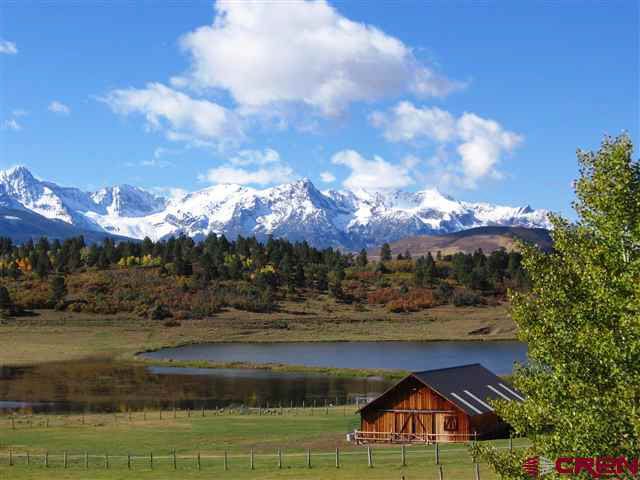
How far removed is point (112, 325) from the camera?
174625 mm

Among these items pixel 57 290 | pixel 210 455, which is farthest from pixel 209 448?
pixel 57 290

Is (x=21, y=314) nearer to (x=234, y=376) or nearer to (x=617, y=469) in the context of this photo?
(x=234, y=376)

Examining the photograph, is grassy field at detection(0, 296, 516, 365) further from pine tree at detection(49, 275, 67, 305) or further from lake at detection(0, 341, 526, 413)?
lake at detection(0, 341, 526, 413)

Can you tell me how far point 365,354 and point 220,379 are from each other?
1503 inches

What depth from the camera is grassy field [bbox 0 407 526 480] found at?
139ft

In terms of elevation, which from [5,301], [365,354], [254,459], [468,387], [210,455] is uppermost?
[5,301]

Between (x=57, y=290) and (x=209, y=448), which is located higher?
(x=57, y=290)

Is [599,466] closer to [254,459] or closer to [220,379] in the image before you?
[254,459]

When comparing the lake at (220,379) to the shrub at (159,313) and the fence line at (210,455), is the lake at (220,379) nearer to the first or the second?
the fence line at (210,455)

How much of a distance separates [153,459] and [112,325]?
13118cm

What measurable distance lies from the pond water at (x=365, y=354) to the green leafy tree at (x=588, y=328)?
263 feet

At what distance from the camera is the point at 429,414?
57.9 metres

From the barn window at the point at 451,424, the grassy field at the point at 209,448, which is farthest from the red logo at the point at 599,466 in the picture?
the barn window at the point at 451,424

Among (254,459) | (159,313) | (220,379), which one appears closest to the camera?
(254,459)
